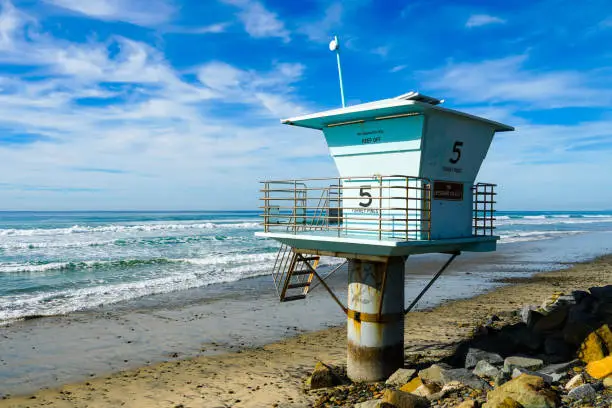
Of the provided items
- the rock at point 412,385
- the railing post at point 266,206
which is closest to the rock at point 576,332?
the rock at point 412,385

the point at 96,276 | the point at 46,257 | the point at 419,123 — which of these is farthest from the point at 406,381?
the point at 46,257

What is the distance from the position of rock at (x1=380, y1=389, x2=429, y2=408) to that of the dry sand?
2.31 m

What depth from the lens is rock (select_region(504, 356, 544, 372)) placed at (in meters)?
9.72

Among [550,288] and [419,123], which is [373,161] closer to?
[419,123]

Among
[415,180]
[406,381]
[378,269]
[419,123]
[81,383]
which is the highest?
[419,123]

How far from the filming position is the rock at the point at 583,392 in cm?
759

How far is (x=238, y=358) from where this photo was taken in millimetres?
13906

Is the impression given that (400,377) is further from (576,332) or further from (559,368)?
(576,332)

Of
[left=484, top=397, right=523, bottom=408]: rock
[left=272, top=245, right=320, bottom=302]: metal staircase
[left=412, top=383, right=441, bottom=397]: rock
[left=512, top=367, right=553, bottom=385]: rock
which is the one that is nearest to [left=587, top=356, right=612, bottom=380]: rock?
[left=512, top=367, right=553, bottom=385]: rock

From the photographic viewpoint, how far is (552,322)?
1186 cm

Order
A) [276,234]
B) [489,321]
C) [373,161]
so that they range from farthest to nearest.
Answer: [489,321], [276,234], [373,161]

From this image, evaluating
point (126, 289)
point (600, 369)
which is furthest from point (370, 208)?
point (126, 289)

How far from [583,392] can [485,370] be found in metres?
2.04

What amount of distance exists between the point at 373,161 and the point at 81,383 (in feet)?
29.1
